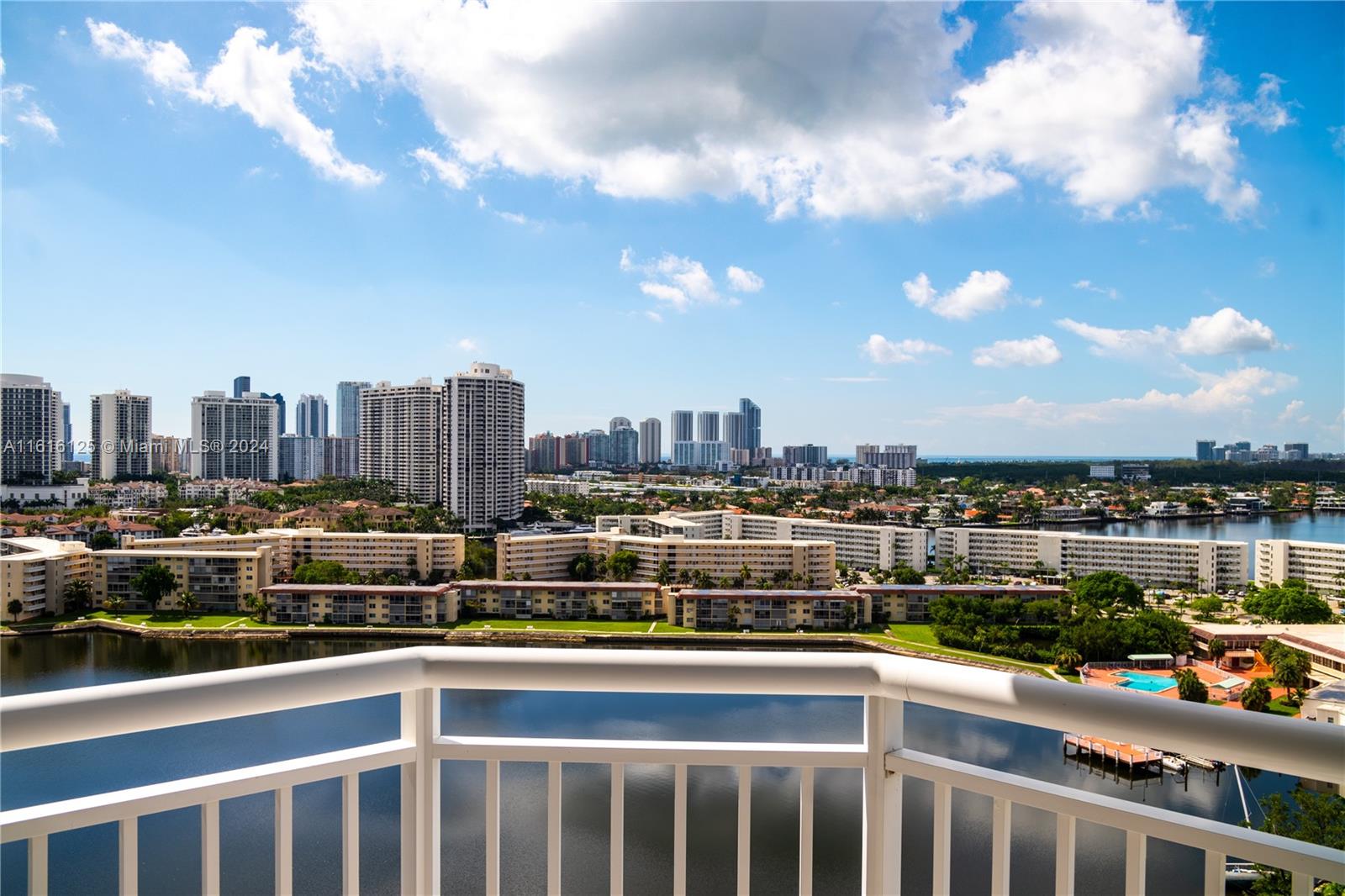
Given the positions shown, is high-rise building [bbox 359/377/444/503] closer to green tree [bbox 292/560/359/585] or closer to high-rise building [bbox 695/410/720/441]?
green tree [bbox 292/560/359/585]

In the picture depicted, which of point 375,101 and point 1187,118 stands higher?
point 1187,118

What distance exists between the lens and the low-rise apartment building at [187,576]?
27.5 feet

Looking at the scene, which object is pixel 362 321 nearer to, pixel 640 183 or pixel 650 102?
pixel 640 183

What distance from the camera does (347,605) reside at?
8430 millimetres

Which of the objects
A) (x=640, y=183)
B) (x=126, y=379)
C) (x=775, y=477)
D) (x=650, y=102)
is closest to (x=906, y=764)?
(x=650, y=102)

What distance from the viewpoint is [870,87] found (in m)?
4.14

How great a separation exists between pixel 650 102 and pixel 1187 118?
1108cm

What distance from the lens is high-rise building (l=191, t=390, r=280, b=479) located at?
17.6 meters

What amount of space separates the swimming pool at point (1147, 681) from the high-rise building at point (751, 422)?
26.2 m

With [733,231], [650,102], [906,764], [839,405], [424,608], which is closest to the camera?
[906,764]

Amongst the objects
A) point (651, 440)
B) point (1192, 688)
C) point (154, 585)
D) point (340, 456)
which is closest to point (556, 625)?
point (154, 585)

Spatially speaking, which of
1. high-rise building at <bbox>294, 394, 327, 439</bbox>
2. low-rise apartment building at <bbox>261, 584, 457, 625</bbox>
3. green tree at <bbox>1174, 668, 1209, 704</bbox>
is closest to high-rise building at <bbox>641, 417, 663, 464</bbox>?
high-rise building at <bbox>294, 394, 327, 439</bbox>

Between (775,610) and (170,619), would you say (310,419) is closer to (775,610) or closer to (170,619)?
(170,619)

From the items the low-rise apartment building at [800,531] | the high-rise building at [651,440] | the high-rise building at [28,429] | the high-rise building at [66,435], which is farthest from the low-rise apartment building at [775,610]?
the high-rise building at [651,440]
